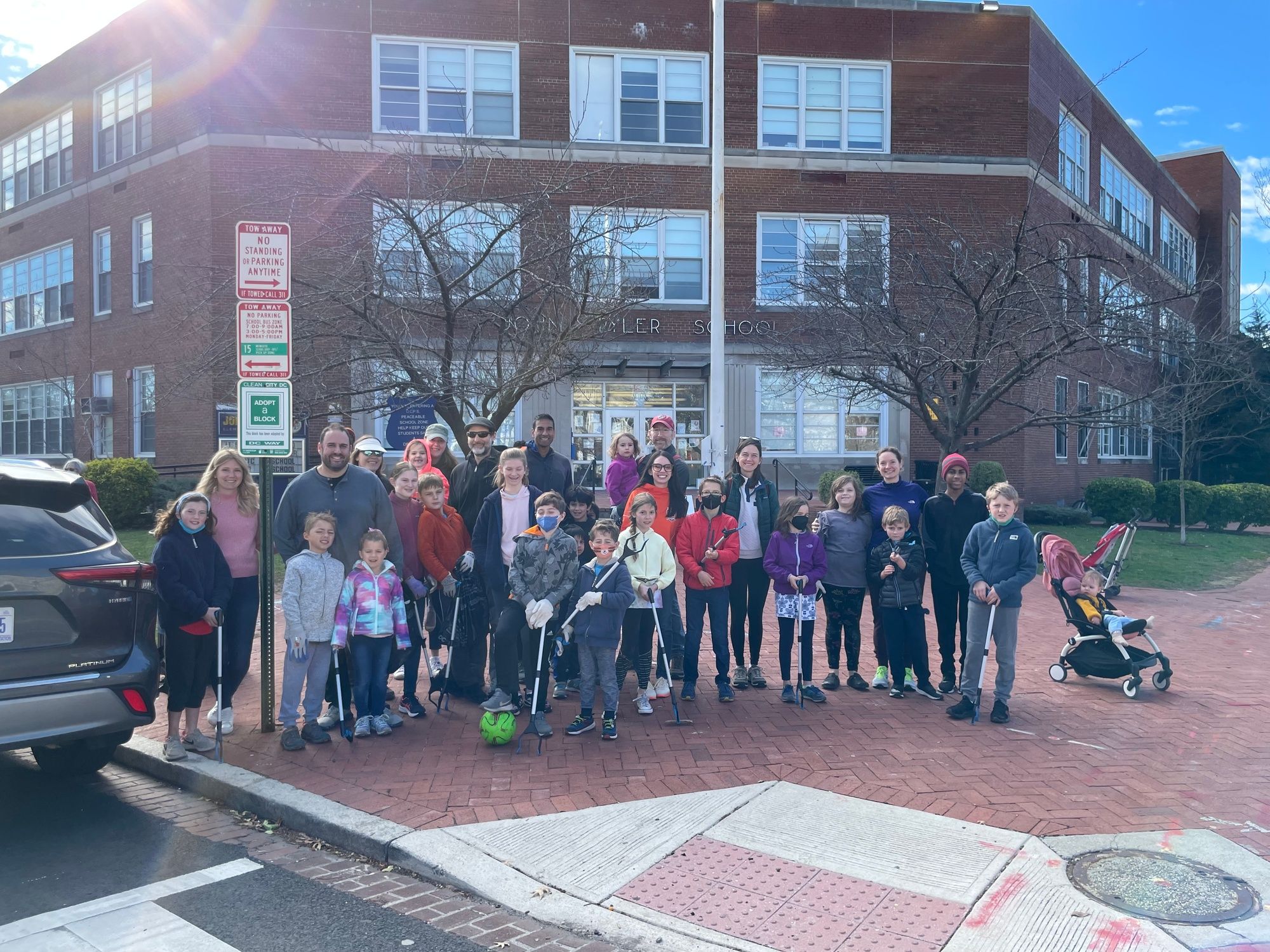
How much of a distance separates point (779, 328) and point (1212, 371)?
8334 mm

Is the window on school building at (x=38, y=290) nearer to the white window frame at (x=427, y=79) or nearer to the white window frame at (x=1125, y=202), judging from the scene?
the white window frame at (x=427, y=79)

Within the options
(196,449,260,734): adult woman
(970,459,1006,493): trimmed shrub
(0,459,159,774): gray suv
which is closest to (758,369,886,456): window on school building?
(970,459,1006,493): trimmed shrub

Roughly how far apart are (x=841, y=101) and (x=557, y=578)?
1970cm

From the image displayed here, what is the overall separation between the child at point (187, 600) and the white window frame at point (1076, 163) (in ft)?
82.3

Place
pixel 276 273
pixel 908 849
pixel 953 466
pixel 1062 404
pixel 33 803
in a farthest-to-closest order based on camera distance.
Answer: pixel 1062 404 → pixel 953 466 → pixel 276 273 → pixel 33 803 → pixel 908 849

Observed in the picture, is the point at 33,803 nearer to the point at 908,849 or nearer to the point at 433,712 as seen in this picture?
the point at 433,712

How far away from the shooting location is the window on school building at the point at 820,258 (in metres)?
14.0

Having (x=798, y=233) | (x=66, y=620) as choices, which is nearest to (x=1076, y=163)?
(x=798, y=233)

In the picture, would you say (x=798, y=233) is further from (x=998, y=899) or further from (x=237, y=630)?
(x=998, y=899)

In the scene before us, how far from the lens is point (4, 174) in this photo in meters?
30.3

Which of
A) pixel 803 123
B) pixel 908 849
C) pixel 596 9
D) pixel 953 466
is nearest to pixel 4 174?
pixel 596 9

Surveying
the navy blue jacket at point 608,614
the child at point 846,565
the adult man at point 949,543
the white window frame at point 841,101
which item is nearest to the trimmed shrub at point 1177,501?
the white window frame at point 841,101

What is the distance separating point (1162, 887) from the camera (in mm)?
4320

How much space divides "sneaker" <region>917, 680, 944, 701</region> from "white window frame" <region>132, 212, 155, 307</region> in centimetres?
2147
